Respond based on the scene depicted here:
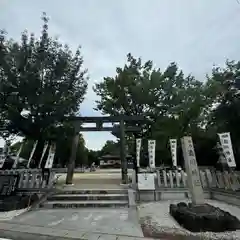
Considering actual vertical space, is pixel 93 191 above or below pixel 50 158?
below

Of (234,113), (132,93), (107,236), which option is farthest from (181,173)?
(132,93)

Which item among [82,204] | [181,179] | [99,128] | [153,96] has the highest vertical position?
[153,96]

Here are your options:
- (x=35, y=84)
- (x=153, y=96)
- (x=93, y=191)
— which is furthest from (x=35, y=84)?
(x=153, y=96)

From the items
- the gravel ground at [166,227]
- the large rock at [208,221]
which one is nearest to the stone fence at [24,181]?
the gravel ground at [166,227]

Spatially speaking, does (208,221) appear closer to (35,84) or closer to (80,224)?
(80,224)

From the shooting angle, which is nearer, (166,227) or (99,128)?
(166,227)

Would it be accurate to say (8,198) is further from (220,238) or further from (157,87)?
(157,87)

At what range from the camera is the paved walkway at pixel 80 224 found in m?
4.77

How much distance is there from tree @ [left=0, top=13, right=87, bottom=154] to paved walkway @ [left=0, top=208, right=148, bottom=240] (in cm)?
386

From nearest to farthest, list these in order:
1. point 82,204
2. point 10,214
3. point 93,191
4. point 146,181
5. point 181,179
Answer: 1. point 10,214
2. point 82,204
3. point 93,191
4. point 146,181
5. point 181,179

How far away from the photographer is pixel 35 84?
31.2 ft

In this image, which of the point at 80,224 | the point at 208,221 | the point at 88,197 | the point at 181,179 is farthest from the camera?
the point at 181,179

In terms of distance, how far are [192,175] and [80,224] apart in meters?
3.02

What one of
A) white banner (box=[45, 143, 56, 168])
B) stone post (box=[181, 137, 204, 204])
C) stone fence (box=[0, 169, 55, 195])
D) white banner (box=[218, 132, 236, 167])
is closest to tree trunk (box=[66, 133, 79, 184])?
white banner (box=[45, 143, 56, 168])
